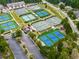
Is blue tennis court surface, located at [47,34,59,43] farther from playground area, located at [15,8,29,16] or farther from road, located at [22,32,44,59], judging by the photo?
playground area, located at [15,8,29,16]

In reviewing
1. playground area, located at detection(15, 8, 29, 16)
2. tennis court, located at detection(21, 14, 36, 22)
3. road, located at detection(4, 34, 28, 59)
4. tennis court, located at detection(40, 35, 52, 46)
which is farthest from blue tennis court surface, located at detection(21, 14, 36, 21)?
road, located at detection(4, 34, 28, 59)

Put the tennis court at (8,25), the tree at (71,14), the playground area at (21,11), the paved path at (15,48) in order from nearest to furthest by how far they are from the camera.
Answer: the paved path at (15,48) < the tennis court at (8,25) < the tree at (71,14) < the playground area at (21,11)

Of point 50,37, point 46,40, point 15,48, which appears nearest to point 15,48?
point 15,48

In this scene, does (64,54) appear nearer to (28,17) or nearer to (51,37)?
(51,37)

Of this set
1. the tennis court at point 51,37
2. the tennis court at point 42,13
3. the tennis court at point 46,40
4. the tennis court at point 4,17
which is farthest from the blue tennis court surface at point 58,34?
the tennis court at point 4,17

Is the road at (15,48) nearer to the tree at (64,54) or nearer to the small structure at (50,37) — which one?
the small structure at (50,37)

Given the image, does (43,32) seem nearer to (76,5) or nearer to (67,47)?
(67,47)

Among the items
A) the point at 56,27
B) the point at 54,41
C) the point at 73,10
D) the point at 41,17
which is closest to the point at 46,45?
the point at 54,41
